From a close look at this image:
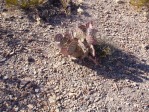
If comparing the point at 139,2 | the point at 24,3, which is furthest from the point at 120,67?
the point at 24,3

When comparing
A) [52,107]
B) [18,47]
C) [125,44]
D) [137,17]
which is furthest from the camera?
[137,17]

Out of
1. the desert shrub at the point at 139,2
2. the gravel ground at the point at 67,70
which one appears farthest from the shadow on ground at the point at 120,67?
the desert shrub at the point at 139,2

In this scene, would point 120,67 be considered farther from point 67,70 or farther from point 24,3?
point 24,3

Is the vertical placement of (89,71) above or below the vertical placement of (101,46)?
below

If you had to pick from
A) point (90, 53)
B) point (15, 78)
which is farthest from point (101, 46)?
point (15, 78)

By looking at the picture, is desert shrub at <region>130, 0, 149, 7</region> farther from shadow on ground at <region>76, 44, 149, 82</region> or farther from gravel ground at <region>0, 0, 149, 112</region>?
shadow on ground at <region>76, 44, 149, 82</region>

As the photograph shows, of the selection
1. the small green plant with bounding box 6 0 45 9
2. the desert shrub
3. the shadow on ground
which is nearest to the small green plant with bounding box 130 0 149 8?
the desert shrub

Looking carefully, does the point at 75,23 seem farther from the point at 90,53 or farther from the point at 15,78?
the point at 15,78
